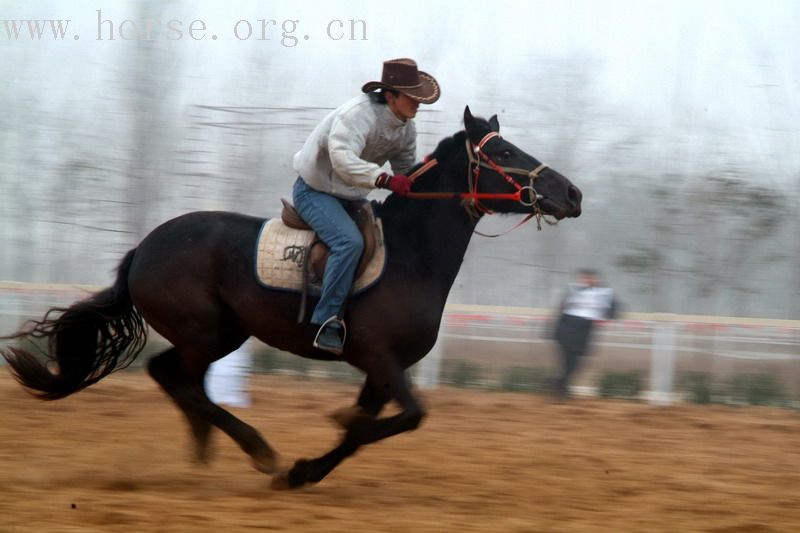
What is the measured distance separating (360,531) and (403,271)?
1.60 metres

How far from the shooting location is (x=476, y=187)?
5766 millimetres

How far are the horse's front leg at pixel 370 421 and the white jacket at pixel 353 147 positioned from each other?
42.9 inches

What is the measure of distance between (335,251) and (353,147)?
0.61 meters

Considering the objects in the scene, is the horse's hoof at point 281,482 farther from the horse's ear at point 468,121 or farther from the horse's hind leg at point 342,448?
the horse's ear at point 468,121

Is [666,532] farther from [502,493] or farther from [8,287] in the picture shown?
[8,287]

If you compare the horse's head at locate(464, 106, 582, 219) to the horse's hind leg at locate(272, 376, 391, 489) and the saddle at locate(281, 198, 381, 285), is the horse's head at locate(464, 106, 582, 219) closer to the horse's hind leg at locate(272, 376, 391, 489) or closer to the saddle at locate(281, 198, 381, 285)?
the saddle at locate(281, 198, 381, 285)

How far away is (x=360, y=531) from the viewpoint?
15.2 ft

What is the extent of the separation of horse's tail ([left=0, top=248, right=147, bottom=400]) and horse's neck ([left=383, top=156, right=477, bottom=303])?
1.82 m

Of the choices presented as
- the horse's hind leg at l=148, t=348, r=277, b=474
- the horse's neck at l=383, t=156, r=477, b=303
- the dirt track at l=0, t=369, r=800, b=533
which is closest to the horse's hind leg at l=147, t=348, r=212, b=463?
the horse's hind leg at l=148, t=348, r=277, b=474

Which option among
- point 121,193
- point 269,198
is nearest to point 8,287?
point 121,193

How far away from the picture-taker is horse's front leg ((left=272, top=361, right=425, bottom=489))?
213 inches

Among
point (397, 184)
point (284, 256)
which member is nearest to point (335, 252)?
point (284, 256)

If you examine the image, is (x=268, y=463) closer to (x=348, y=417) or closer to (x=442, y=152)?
(x=348, y=417)

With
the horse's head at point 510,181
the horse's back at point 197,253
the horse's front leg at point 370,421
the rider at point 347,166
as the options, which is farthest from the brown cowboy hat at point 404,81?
the horse's front leg at point 370,421
